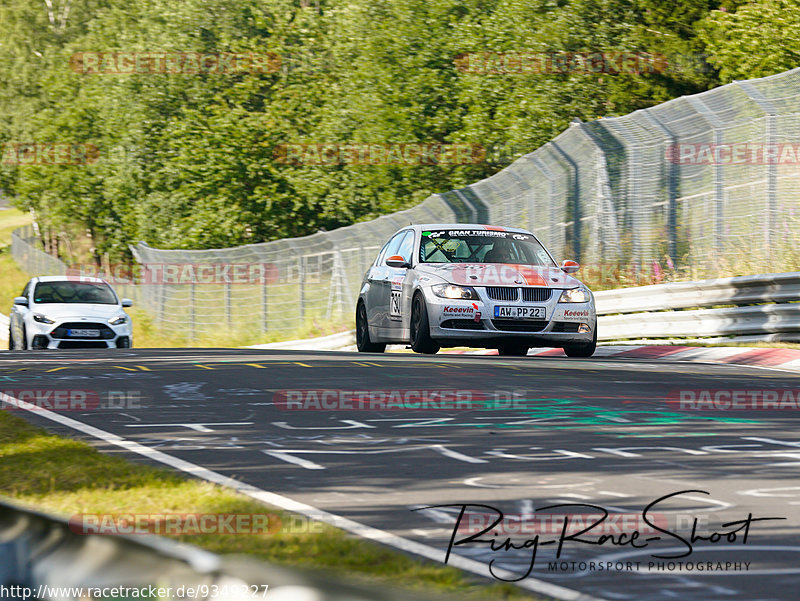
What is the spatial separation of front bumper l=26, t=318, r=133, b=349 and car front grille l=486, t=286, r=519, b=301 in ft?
33.9

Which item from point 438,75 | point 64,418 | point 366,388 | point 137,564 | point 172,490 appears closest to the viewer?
point 137,564

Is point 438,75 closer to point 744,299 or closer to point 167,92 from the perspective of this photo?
point 167,92

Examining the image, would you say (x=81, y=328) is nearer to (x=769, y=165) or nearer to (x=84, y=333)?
(x=84, y=333)

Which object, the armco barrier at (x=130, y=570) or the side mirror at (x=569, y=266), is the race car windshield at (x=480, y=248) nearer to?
the side mirror at (x=569, y=266)

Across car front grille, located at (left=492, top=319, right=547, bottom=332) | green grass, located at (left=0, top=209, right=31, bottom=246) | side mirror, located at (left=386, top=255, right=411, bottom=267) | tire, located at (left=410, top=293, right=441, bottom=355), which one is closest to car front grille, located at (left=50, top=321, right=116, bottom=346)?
→ side mirror, located at (left=386, top=255, right=411, bottom=267)

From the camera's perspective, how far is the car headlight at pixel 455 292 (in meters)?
15.4

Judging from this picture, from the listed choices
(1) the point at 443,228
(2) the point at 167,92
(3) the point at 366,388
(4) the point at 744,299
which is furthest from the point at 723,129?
(2) the point at 167,92

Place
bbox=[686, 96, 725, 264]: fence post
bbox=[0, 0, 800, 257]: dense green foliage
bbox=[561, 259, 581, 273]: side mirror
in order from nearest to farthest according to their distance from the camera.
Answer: bbox=[561, 259, 581, 273]: side mirror
bbox=[686, 96, 725, 264]: fence post
bbox=[0, 0, 800, 257]: dense green foliage

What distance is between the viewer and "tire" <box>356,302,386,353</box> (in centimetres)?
1841

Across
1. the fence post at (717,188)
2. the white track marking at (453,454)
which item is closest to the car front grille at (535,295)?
the fence post at (717,188)

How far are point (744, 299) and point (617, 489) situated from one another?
1195cm

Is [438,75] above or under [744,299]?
above

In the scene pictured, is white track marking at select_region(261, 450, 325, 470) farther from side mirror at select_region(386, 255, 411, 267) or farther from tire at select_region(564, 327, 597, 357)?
side mirror at select_region(386, 255, 411, 267)

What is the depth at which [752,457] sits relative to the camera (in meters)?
7.68
